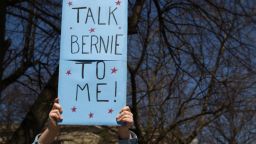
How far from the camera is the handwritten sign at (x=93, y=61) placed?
3.17 metres

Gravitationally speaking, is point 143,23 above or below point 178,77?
above

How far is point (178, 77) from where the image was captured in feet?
32.3

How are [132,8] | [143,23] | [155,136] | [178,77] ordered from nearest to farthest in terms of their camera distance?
[132,8] < [143,23] < [178,77] < [155,136]

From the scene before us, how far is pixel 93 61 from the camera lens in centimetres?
325

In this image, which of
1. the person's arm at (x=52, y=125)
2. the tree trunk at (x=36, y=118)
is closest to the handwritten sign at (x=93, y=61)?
the person's arm at (x=52, y=125)

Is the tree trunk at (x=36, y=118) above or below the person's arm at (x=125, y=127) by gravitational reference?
below

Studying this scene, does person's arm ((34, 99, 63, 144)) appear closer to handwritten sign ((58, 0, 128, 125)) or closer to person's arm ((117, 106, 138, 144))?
handwritten sign ((58, 0, 128, 125))

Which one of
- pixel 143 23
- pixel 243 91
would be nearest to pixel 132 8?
pixel 143 23

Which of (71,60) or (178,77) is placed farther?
(178,77)

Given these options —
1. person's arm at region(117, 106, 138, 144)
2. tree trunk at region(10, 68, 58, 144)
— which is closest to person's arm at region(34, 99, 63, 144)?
person's arm at region(117, 106, 138, 144)

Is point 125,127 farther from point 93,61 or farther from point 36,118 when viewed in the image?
point 36,118

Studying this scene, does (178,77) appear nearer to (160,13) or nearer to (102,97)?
(160,13)

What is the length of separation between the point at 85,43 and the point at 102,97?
0.33 meters

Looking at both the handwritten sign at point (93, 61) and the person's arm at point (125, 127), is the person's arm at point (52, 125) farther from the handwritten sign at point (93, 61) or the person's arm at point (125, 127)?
the person's arm at point (125, 127)
